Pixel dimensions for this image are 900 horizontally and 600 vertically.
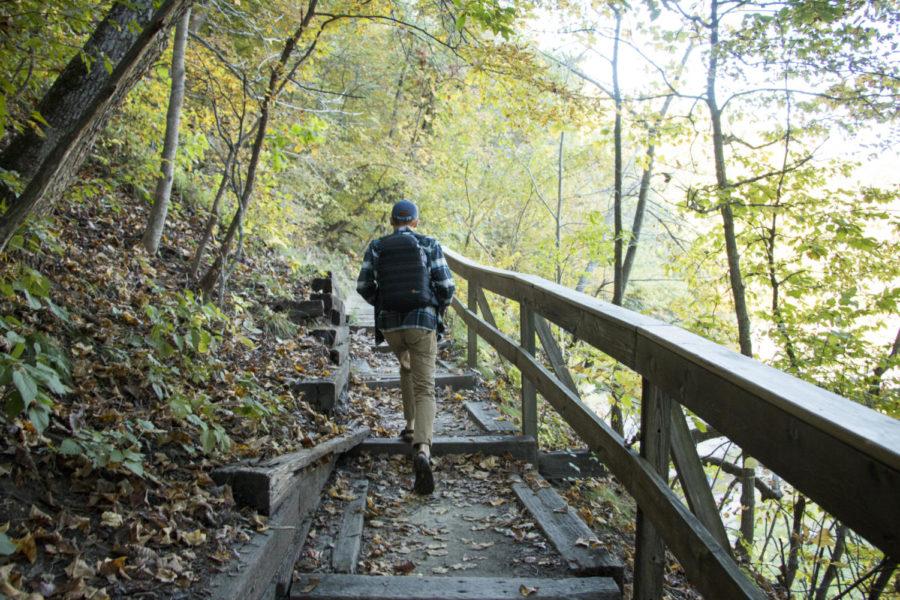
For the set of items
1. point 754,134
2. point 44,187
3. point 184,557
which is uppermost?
point 754,134

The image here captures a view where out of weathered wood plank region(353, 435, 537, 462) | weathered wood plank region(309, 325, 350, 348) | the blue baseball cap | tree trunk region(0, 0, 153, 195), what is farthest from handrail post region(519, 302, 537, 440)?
tree trunk region(0, 0, 153, 195)

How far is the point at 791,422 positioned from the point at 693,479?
3.06 ft

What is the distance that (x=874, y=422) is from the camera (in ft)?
Answer: 4.27

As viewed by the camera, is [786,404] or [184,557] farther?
[184,557]

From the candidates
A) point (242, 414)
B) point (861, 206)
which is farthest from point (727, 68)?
point (242, 414)

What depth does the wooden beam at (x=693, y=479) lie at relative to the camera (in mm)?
2230

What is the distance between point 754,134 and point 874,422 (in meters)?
10.0

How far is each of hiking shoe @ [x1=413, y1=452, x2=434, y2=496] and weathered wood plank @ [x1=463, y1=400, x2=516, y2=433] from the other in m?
0.98

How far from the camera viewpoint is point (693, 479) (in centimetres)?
230

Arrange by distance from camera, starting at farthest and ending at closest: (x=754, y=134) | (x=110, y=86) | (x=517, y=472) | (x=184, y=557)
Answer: (x=754, y=134) < (x=517, y=472) < (x=110, y=86) < (x=184, y=557)

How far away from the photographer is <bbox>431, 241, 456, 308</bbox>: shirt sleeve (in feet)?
14.8

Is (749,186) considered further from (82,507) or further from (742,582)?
(82,507)

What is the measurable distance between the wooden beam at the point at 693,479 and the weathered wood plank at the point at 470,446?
2.20 metres

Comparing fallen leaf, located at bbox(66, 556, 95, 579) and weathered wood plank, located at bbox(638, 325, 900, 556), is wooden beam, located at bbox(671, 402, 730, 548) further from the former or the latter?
fallen leaf, located at bbox(66, 556, 95, 579)
